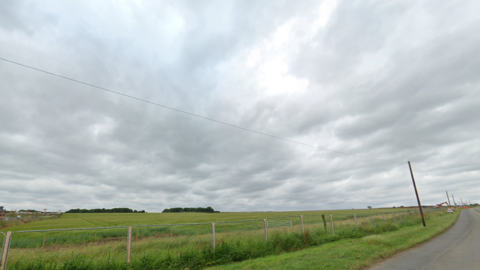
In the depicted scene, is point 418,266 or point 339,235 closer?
point 418,266

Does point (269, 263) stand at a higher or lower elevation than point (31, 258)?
lower

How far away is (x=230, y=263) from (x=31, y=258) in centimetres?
652

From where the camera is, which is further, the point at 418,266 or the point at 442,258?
the point at 442,258

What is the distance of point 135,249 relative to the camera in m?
9.60

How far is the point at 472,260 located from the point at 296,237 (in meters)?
7.21

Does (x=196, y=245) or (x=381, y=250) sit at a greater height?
(x=196, y=245)

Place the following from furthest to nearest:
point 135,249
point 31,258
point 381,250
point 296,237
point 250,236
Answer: point 296,237 < point 250,236 < point 381,250 < point 135,249 < point 31,258

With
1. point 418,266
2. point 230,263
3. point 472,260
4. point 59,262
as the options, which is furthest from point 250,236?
point 472,260

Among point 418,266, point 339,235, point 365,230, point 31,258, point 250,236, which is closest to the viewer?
point 31,258

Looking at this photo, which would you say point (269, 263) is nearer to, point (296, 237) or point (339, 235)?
point (296, 237)

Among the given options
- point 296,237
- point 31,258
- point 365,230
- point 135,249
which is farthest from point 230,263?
point 365,230

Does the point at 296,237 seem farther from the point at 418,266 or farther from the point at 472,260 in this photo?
the point at 472,260

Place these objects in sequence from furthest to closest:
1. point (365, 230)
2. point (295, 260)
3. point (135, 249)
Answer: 1. point (365, 230)
2. point (135, 249)
3. point (295, 260)

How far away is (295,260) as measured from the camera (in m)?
9.00
